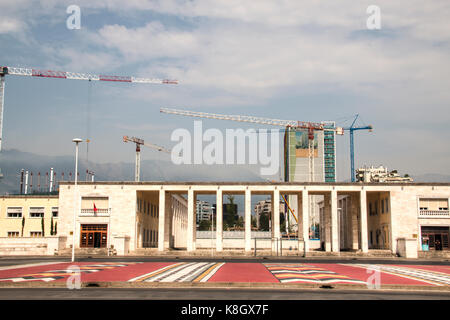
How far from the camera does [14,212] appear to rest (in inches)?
3312

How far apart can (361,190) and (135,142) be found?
361ft

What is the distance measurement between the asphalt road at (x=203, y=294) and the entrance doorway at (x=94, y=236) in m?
50.5

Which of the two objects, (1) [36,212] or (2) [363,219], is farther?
(1) [36,212]

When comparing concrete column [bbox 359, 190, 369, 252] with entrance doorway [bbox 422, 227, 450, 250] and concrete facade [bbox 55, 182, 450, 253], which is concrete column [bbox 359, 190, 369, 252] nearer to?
concrete facade [bbox 55, 182, 450, 253]

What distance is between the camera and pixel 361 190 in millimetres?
75562

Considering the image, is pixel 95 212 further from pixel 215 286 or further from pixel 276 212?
pixel 215 286

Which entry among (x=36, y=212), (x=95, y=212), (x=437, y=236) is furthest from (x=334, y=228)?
(x=36, y=212)

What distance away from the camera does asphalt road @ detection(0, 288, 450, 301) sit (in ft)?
65.3

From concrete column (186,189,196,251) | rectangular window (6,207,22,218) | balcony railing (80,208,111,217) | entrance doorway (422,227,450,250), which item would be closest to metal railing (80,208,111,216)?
balcony railing (80,208,111,217)

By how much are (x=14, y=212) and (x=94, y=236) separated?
21382 millimetres

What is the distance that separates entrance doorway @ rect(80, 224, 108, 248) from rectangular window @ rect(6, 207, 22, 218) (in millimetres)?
18891

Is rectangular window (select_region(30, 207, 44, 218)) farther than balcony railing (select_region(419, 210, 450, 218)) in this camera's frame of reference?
Yes
